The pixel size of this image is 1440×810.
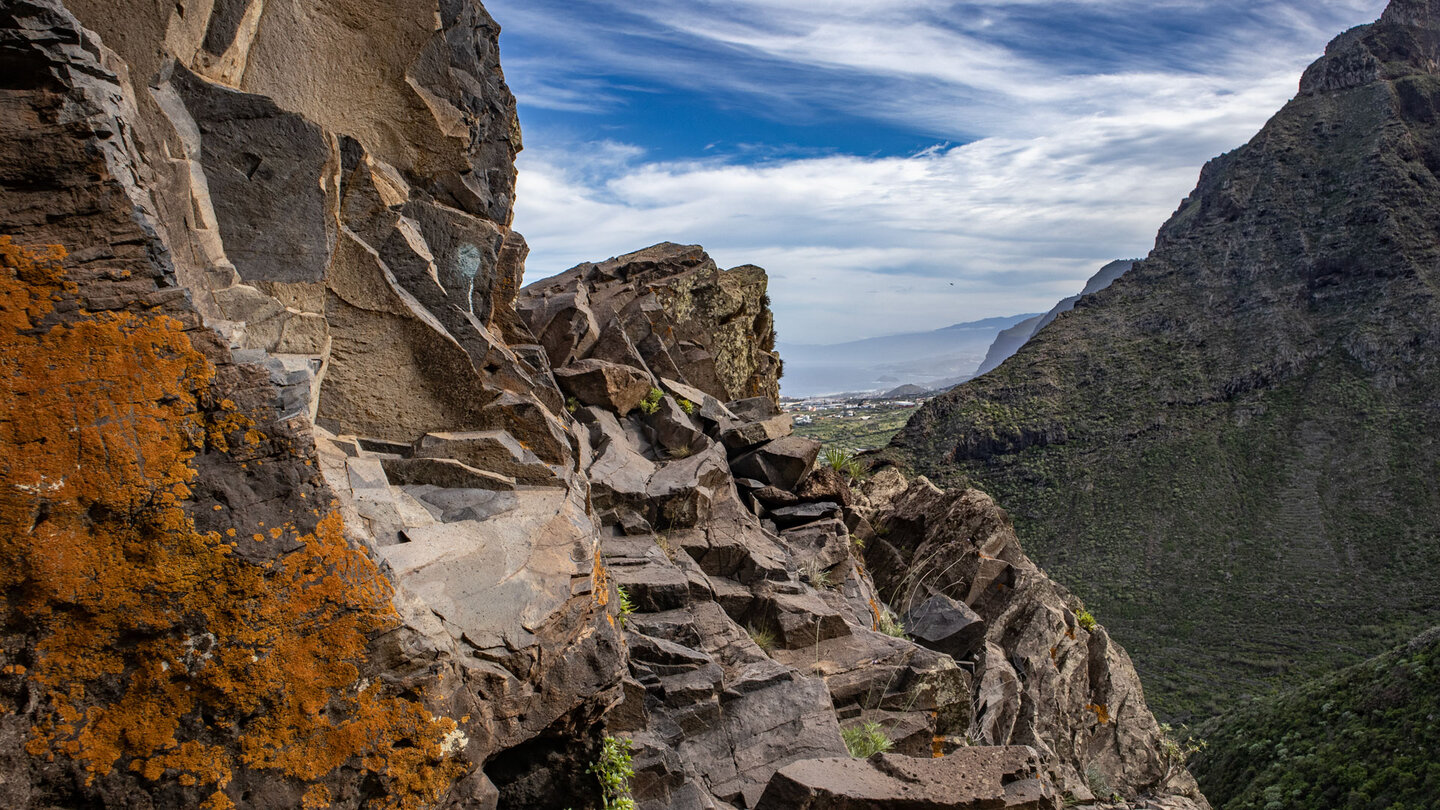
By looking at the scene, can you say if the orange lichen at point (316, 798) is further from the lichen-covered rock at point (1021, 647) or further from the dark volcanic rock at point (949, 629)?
the dark volcanic rock at point (949, 629)

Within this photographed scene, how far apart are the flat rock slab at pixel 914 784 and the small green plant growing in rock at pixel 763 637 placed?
11.4ft

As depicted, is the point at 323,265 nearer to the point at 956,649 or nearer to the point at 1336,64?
the point at 956,649

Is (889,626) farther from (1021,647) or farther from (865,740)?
(865,740)

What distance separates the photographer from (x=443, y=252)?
10898 mm

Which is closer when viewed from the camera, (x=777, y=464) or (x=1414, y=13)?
(x=777, y=464)

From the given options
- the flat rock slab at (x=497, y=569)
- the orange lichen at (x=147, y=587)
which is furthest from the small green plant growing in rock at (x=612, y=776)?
the orange lichen at (x=147, y=587)

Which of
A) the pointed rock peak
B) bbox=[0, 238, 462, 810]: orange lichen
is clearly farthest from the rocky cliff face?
the pointed rock peak

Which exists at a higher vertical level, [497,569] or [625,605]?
[497,569]

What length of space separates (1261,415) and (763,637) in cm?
6590

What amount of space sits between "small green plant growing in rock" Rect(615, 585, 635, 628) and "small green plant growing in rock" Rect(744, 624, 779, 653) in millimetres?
1831

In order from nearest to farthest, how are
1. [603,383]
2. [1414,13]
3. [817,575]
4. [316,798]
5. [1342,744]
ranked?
[316,798] < [817,575] < [603,383] < [1342,744] < [1414,13]

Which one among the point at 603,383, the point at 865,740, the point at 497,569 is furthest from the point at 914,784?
the point at 603,383

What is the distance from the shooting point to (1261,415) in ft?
206

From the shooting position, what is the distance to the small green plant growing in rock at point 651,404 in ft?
52.8
